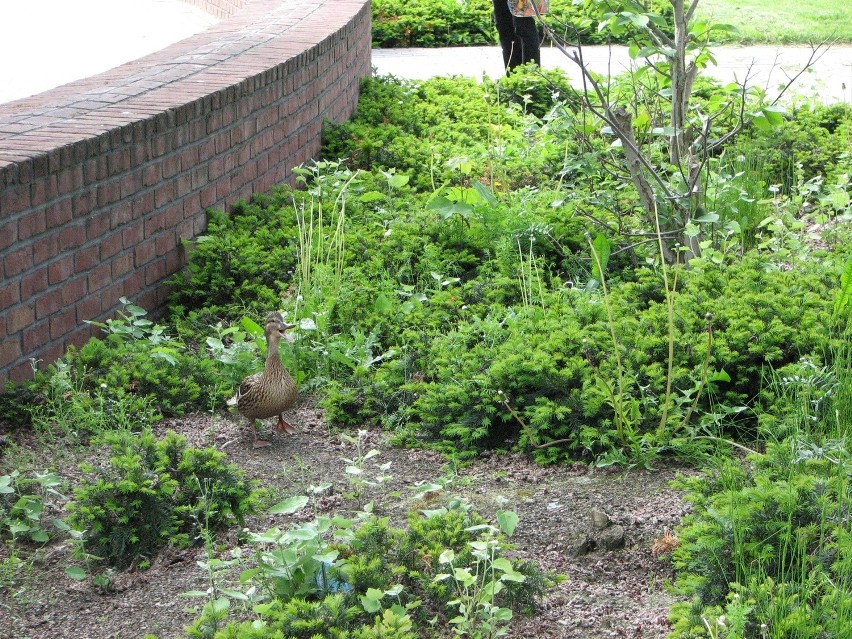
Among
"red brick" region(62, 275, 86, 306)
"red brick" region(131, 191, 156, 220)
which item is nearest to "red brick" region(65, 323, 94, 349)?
"red brick" region(62, 275, 86, 306)

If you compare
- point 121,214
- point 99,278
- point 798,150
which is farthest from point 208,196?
point 798,150

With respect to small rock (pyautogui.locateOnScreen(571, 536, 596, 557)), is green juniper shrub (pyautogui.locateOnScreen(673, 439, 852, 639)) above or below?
above

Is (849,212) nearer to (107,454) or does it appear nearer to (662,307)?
(662,307)

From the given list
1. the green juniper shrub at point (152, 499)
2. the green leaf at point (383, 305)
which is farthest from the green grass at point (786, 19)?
the green juniper shrub at point (152, 499)

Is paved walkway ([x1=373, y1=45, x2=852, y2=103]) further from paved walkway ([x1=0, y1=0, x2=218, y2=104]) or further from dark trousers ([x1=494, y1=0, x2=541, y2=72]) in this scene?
paved walkway ([x1=0, y1=0, x2=218, y2=104])

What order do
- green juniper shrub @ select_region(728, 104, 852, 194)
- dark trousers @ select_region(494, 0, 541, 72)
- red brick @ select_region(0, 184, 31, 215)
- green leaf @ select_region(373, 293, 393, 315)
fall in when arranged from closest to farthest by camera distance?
red brick @ select_region(0, 184, 31, 215) → green leaf @ select_region(373, 293, 393, 315) → green juniper shrub @ select_region(728, 104, 852, 194) → dark trousers @ select_region(494, 0, 541, 72)

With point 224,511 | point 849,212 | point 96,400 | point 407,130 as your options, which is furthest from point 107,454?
point 407,130

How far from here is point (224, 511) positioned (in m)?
3.40

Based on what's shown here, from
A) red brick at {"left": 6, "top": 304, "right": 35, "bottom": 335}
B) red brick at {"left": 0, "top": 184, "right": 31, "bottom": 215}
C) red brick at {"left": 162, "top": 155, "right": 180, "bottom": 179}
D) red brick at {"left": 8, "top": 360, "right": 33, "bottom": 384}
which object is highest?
red brick at {"left": 0, "top": 184, "right": 31, "bottom": 215}

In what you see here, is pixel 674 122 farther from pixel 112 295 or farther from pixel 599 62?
pixel 599 62

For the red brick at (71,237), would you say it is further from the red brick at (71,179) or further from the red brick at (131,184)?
the red brick at (131,184)

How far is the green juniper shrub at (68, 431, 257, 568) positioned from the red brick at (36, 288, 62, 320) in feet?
3.83

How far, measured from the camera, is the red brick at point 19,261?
426 cm

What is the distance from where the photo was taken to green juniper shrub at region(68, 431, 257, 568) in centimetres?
327
